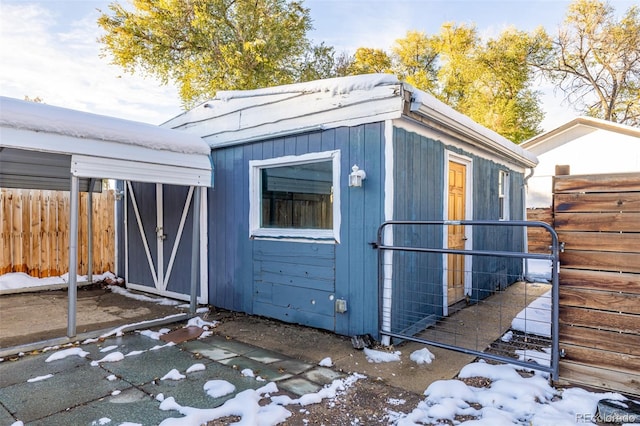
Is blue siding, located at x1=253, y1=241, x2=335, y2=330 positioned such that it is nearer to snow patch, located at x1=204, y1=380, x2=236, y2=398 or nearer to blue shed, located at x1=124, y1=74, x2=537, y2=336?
blue shed, located at x1=124, y1=74, x2=537, y2=336

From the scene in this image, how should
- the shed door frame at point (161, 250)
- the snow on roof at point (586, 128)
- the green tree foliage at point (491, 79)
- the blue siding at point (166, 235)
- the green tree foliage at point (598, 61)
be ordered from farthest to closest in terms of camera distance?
the green tree foliage at point (491, 79), the green tree foliage at point (598, 61), the snow on roof at point (586, 128), the blue siding at point (166, 235), the shed door frame at point (161, 250)

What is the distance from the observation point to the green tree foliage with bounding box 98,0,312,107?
1358 cm

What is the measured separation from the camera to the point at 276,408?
7.88 feet

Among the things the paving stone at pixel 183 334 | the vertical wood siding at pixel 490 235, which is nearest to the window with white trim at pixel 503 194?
the vertical wood siding at pixel 490 235

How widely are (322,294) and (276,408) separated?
5.37ft

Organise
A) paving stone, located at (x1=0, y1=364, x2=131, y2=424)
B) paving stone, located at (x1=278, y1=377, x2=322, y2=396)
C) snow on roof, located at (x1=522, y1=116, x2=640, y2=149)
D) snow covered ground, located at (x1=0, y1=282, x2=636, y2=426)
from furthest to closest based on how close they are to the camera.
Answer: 1. snow on roof, located at (x1=522, y1=116, x2=640, y2=149)
2. paving stone, located at (x1=278, y1=377, x2=322, y2=396)
3. paving stone, located at (x1=0, y1=364, x2=131, y2=424)
4. snow covered ground, located at (x1=0, y1=282, x2=636, y2=426)

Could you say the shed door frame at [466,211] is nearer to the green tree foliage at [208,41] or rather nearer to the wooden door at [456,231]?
the wooden door at [456,231]

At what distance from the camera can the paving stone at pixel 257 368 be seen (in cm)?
292

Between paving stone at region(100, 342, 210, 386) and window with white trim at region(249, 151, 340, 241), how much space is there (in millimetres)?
1615

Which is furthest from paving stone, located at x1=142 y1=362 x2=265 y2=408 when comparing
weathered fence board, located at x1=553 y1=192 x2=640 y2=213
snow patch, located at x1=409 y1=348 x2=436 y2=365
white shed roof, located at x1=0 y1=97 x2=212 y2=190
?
weathered fence board, located at x1=553 y1=192 x2=640 y2=213

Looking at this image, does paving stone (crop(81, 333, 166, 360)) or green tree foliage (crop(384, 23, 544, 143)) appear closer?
paving stone (crop(81, 333, 166, 360))

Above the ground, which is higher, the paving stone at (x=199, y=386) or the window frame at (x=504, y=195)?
the window frame at (x=504, y=195)

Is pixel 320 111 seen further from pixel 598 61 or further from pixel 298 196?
pixel 598 61

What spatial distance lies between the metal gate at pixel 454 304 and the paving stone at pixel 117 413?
2.02 m
